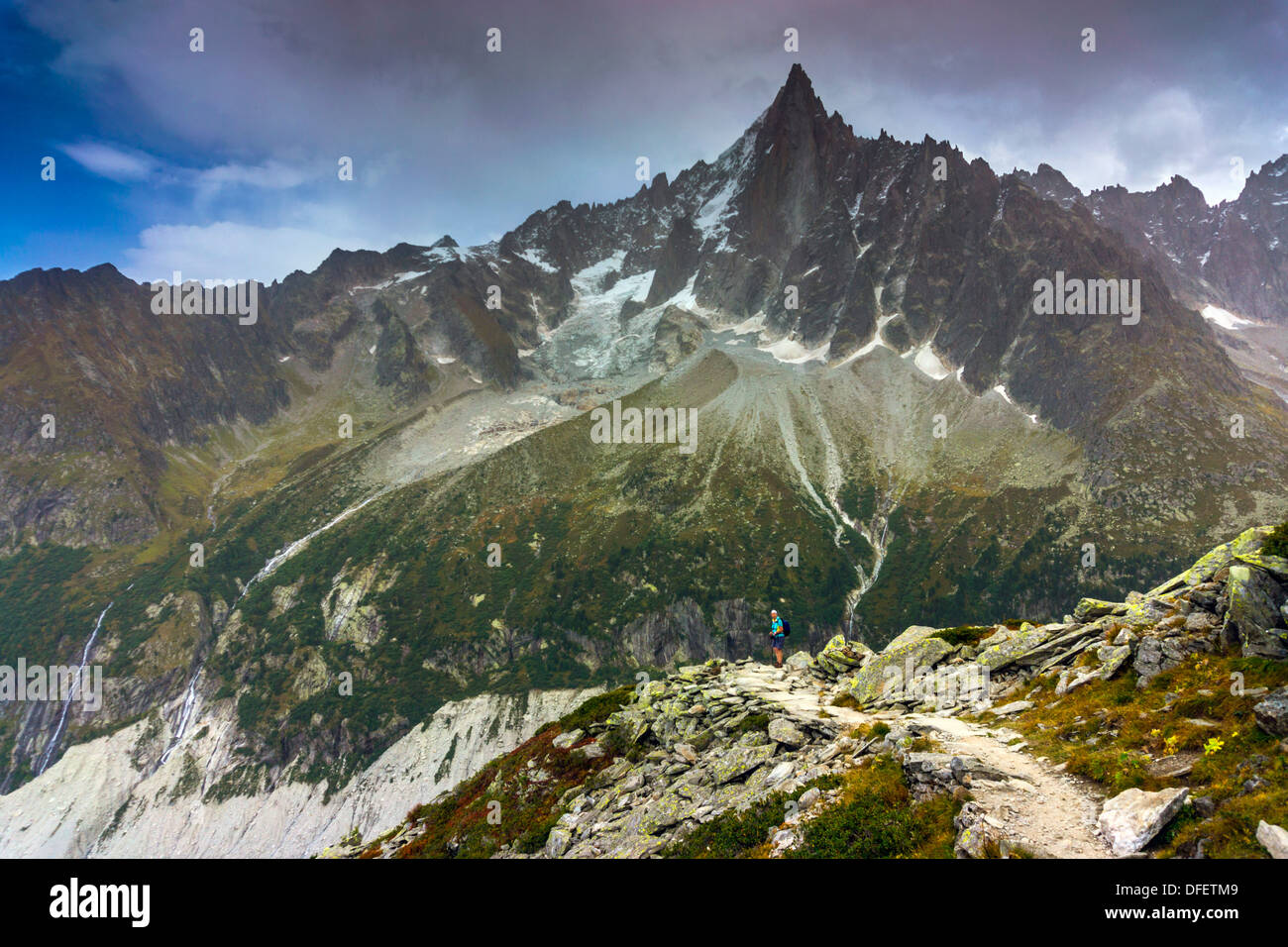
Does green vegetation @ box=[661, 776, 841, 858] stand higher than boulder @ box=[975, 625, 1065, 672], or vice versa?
boulder @ box=[975, 625, 1065, 672]

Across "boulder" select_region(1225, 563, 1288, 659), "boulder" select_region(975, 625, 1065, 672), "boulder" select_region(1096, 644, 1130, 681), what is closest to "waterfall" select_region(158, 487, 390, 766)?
"boulder" select_region(975, 625, 1065, 672)

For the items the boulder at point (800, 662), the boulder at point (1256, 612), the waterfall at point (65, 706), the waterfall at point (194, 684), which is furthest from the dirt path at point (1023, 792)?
the waterfall at point (65, 706)

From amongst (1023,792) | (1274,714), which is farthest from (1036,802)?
(1274,714)

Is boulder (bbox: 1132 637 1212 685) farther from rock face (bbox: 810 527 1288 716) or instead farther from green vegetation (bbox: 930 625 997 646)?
green vegetation (bbox: 930 625 997 646)

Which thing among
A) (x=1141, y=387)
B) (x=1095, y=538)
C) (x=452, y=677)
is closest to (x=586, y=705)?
(x=452, y=677)

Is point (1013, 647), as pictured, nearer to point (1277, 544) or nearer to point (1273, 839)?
point (1277, 544)

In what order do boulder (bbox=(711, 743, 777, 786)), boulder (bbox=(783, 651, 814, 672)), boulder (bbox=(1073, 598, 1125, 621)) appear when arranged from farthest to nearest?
boulder (bbox=(783, 651, 814, 672)) < boulder (bbox=(1073, 598, 1125, 621)) < boulder (bbox=(711, 743, 777, 786))

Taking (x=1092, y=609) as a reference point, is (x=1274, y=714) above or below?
above
